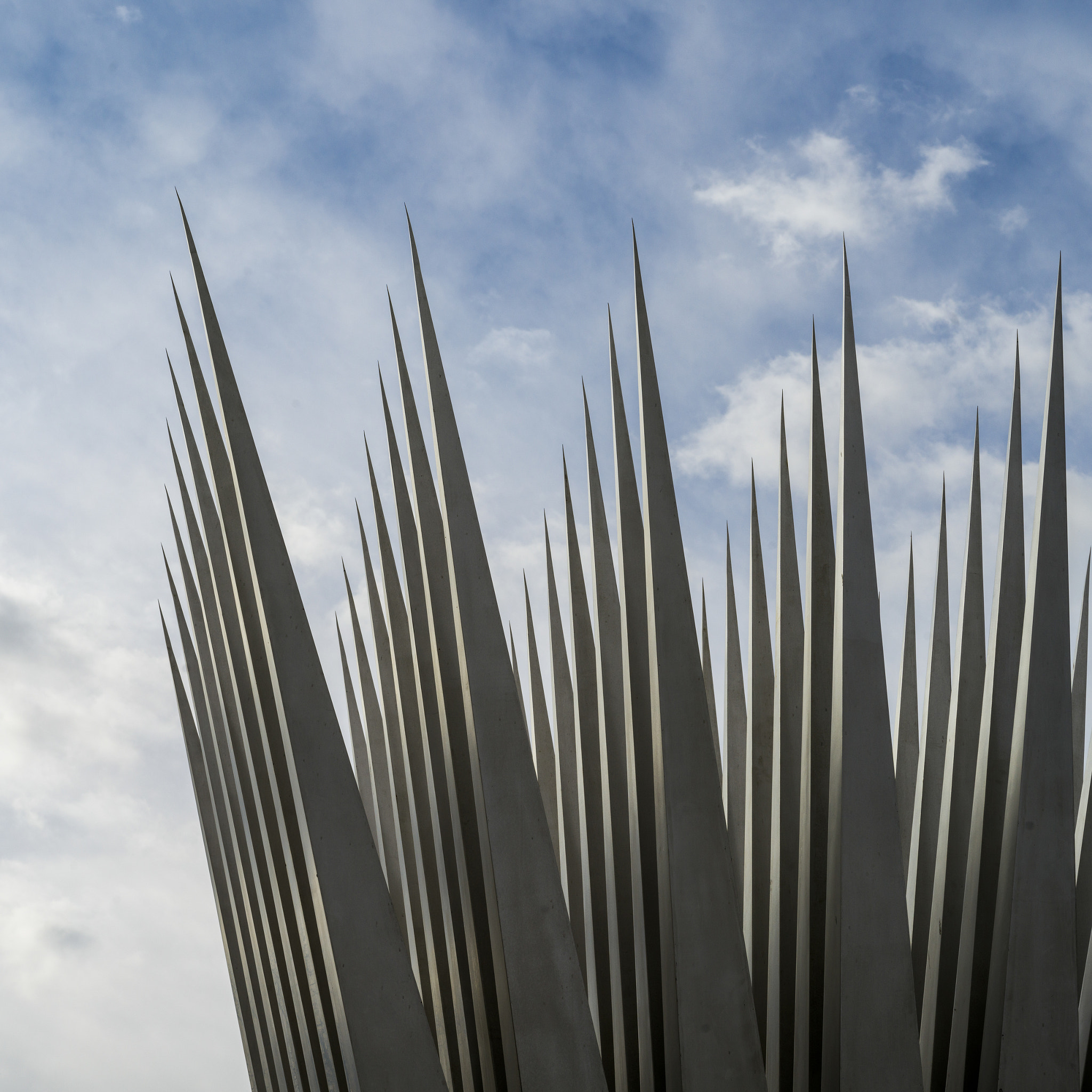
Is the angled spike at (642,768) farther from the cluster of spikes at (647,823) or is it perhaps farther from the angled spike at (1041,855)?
the angled spike at (1041,855)

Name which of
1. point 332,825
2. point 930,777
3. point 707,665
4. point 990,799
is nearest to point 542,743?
point 707,665

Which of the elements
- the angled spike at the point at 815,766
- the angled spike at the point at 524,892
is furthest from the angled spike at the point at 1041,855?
the angled spike at the point at 524,892

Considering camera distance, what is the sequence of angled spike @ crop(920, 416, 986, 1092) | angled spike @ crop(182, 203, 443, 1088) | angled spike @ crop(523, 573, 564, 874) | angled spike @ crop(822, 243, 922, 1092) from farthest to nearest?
1. angled spike @ crop(523, 573, 564, 874)
2. angled spike @ crop(920, 416, 986, 1092)
3. angled spike @ crop(822, 243, 922, 1092)
4. angled spike @ crop(182, 203, 443, 1088)

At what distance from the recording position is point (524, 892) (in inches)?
86.3

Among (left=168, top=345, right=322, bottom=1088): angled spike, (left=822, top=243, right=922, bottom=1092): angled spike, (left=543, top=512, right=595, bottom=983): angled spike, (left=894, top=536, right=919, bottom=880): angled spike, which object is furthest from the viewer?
(left=894, top=536, right=919, bottom=880): angled spike

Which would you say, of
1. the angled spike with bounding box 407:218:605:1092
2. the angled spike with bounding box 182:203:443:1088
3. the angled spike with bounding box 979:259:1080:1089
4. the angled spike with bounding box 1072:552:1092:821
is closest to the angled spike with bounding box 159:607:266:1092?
the angled spike with bounding box 182:203:443:1088

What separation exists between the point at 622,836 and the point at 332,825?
3.40 ft

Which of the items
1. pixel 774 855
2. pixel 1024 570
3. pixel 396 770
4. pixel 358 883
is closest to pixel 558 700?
pixel 396 770

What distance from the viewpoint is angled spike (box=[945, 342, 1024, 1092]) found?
2.68m

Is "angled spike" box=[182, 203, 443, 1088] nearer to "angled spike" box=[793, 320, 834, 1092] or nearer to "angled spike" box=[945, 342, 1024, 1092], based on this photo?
"angled spike" box=[793, 320, 834, 1092]

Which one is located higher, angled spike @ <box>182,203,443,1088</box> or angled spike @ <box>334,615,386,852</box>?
angled spike @ <box>334,615,386,852</box>

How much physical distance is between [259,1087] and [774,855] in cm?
324

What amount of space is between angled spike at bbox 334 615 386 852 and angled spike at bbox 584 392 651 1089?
1.56m

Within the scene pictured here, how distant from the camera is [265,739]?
8.39 feet
